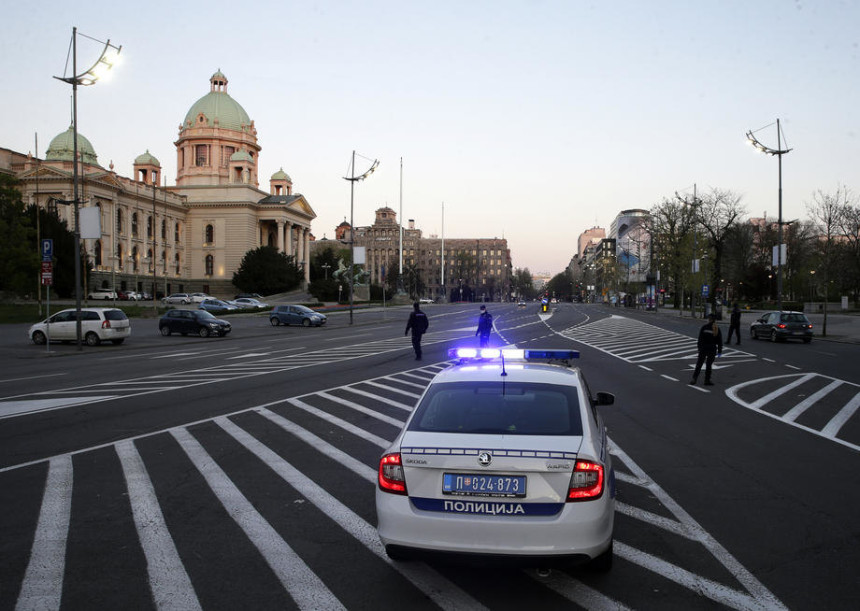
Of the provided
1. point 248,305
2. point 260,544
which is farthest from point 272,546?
point 248,305

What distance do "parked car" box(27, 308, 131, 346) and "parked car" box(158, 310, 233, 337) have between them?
6.48 metres

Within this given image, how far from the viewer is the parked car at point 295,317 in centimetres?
4731

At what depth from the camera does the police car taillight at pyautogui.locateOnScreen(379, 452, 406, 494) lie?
4.16 m

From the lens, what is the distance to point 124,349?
27.0 metres

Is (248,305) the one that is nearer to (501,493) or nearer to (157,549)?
(157,549)

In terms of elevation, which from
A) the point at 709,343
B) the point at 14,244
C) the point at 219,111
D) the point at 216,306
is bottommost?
the point at 216,306

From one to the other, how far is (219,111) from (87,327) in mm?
86159

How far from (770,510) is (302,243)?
11366 cm

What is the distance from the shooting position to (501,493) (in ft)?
13.2

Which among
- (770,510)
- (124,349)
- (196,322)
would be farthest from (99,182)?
(770,510)

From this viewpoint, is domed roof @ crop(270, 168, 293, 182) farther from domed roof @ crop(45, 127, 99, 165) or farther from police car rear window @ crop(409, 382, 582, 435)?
police car rear window @ crop(409, 382, 582, 435)

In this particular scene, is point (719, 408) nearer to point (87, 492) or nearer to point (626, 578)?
point (626, 578)

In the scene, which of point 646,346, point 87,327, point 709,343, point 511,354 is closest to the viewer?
point 511,354

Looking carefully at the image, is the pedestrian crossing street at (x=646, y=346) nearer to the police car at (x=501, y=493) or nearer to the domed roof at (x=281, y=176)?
the police car at (x=501, y=493)
